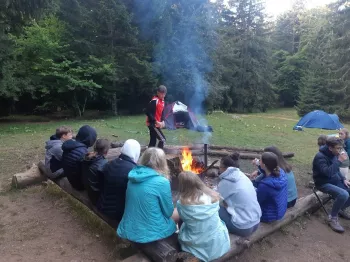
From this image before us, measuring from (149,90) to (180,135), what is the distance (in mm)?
8369

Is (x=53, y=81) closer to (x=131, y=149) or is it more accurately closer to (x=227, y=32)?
(x=131, y=149)

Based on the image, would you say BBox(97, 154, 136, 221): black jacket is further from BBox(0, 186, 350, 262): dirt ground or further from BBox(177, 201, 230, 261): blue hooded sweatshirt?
BBox(177, 201, 230, 261): blue hooded sweatshirt

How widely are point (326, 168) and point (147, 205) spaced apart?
320 cm

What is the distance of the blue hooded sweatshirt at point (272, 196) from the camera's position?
12.6ft

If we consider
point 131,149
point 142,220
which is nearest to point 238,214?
point 142,220

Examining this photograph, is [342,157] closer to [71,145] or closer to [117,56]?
[71,145]

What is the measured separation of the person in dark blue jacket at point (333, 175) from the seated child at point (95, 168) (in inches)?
133

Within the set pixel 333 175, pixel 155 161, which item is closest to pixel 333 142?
pixel 333 175

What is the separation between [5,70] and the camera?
12.7 m

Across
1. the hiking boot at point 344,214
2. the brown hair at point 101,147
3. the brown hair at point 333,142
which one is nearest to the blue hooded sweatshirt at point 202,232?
the brown hair at point 101,147

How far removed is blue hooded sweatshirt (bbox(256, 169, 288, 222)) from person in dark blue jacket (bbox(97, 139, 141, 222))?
65.9 inches

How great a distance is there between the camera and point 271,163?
3861mm

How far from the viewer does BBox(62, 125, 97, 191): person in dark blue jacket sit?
424cm

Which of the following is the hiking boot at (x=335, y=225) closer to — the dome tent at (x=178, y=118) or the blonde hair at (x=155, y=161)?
the blonde hair at (x=155, y=161)
